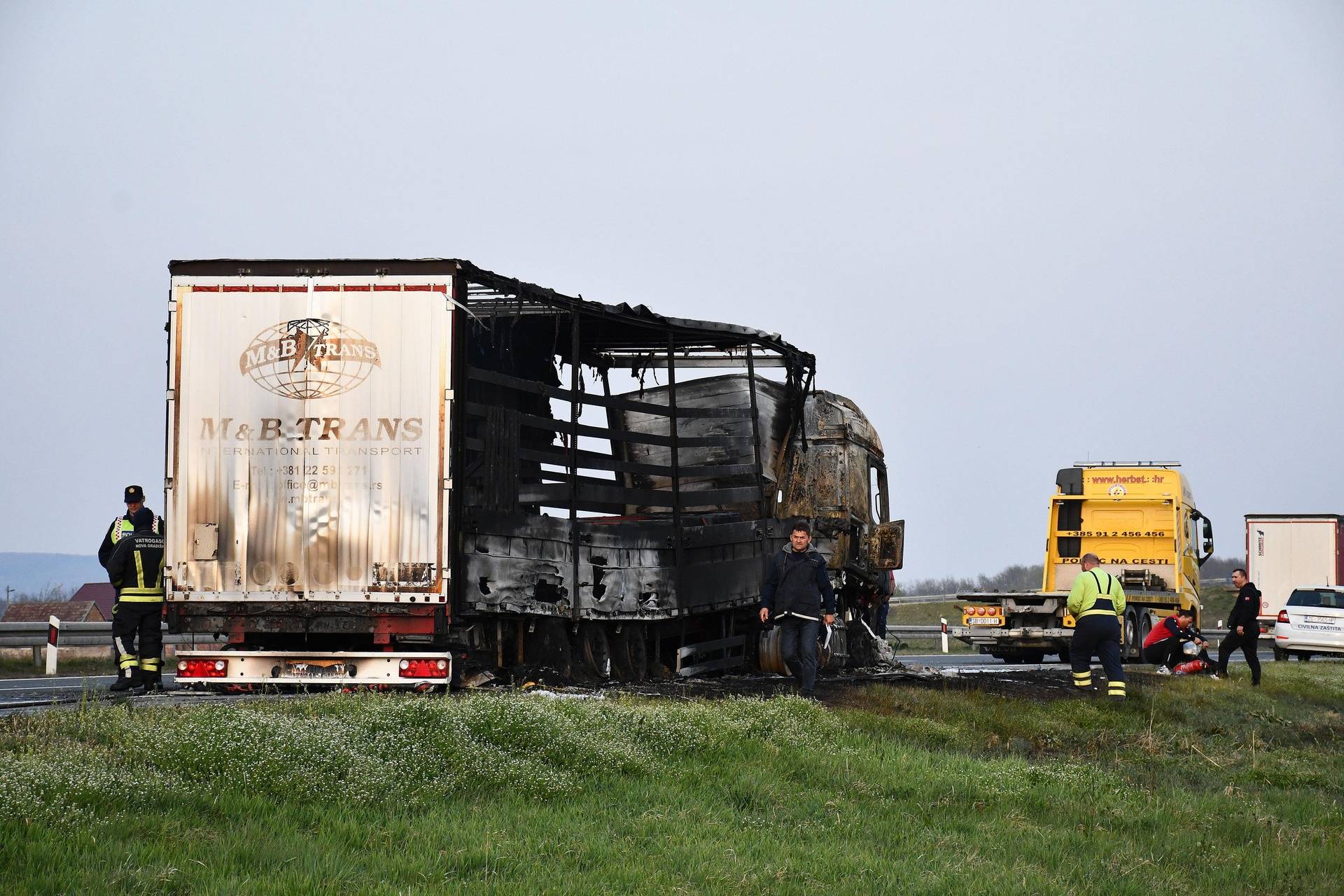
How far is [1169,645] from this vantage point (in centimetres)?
2217

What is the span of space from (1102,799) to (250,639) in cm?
751

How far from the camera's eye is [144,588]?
514 inches

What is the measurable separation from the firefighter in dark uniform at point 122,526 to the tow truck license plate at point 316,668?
2444 mm

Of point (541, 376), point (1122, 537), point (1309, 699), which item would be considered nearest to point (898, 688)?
point (541, 376)

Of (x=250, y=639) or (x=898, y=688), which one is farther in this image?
(x=898, y=688)

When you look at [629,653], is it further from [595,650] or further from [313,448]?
[313,448]

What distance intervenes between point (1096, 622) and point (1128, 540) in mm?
10663

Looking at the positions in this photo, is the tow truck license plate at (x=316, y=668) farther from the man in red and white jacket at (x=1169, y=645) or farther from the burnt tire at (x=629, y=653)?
the man in red and white jacket at (x=1169, y=645)

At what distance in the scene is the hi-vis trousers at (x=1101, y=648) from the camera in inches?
584

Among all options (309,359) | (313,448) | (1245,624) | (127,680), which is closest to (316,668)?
(313,448)

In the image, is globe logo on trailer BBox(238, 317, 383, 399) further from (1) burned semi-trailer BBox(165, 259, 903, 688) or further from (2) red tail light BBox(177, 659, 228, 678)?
(2) red tail light BBox(177, 659, 228, 678)

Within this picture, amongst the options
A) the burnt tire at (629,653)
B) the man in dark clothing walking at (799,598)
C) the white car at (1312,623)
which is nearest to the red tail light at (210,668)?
the burnt tire at (629,653)

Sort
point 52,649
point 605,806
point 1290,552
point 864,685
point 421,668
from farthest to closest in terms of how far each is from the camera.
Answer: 1. point 1290,552
2. point 52,649
3. point 864,685
4. point 421,668
5. point 605,806

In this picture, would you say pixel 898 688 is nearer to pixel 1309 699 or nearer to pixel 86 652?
pixel 1309 699
